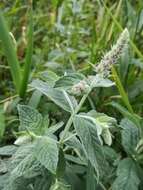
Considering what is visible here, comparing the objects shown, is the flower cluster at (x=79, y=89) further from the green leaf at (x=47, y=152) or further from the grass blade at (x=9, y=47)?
the grass blade at (x=9, y=47)

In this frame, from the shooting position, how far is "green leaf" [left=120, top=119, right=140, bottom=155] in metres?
1.13

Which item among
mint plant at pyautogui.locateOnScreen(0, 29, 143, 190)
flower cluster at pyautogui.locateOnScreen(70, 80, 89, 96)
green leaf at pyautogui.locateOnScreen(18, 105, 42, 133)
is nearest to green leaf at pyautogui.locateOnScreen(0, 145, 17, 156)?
mint plant at pyautogui.locateOnScreen(0, 29, 143, 190)

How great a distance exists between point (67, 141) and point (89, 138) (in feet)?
0.29

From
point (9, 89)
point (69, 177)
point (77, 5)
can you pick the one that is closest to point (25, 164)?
point (69, 177)

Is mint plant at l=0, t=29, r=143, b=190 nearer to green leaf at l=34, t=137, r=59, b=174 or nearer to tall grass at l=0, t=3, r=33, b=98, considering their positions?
green leaf at l=34, t=137, r=59, b=174

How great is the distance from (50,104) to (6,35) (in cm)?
26

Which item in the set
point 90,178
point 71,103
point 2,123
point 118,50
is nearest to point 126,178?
point 90,178

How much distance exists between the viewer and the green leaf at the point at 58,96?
101cm

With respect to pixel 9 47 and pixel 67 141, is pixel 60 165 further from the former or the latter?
pixel 9 47

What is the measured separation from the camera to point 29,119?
100 centimetres

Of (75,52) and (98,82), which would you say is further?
(75,52)

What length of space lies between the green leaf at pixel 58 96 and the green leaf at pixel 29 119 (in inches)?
1.9

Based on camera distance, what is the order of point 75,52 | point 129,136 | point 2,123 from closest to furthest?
point 129,136 → point 2,123 → point 75,52

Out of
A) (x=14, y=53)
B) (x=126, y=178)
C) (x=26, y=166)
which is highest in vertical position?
(x=14, y=53)
